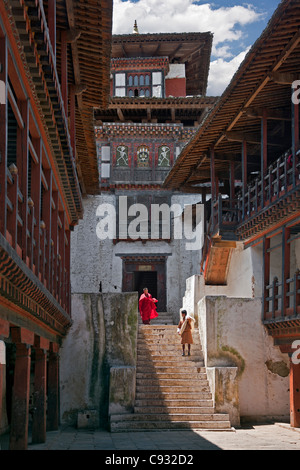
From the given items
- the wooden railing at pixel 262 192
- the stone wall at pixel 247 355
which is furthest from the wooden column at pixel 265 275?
the wooden railing at pixel 262 192

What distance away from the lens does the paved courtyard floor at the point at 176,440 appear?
429 inches

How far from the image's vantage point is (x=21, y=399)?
9.04m

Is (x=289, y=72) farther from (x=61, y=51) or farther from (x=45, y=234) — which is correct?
(x=45, y=234)

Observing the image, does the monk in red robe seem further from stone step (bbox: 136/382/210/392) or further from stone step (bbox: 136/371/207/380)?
stone step (bbox: 136/382/210/392)

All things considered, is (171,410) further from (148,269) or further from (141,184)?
(141,184)

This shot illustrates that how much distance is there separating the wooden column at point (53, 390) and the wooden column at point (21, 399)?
4367mm

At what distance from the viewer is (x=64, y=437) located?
1262 cm

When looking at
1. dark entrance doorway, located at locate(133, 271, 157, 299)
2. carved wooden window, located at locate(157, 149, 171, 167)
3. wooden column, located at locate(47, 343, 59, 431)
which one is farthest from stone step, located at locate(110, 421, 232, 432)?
dark entrance doorway, located at locate(133, 271, 157, 299)

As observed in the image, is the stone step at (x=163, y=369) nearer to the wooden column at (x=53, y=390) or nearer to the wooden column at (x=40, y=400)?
the wooden column at (x=53, y=390)

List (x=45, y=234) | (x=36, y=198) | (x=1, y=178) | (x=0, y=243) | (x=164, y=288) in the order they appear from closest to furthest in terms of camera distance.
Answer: (x=0, y=243)
(x=1, y=178)
(x=36, y=198)
(x=45, y=234)
(x=164, y=288)

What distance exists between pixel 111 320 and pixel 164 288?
1065cm

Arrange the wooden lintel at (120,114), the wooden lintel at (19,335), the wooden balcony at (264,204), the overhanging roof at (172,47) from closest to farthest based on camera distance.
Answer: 1. the wooden lintel at (19,335)
2. the wooden balcony at (264,204)
3. the wooden lintel at (120,114)
4. the overhanging roof at (172,47)

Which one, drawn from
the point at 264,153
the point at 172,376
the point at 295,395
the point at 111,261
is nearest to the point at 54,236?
the point at 172,376

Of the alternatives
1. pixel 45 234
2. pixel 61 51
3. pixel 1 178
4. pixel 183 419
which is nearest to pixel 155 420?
pixel 183 419
